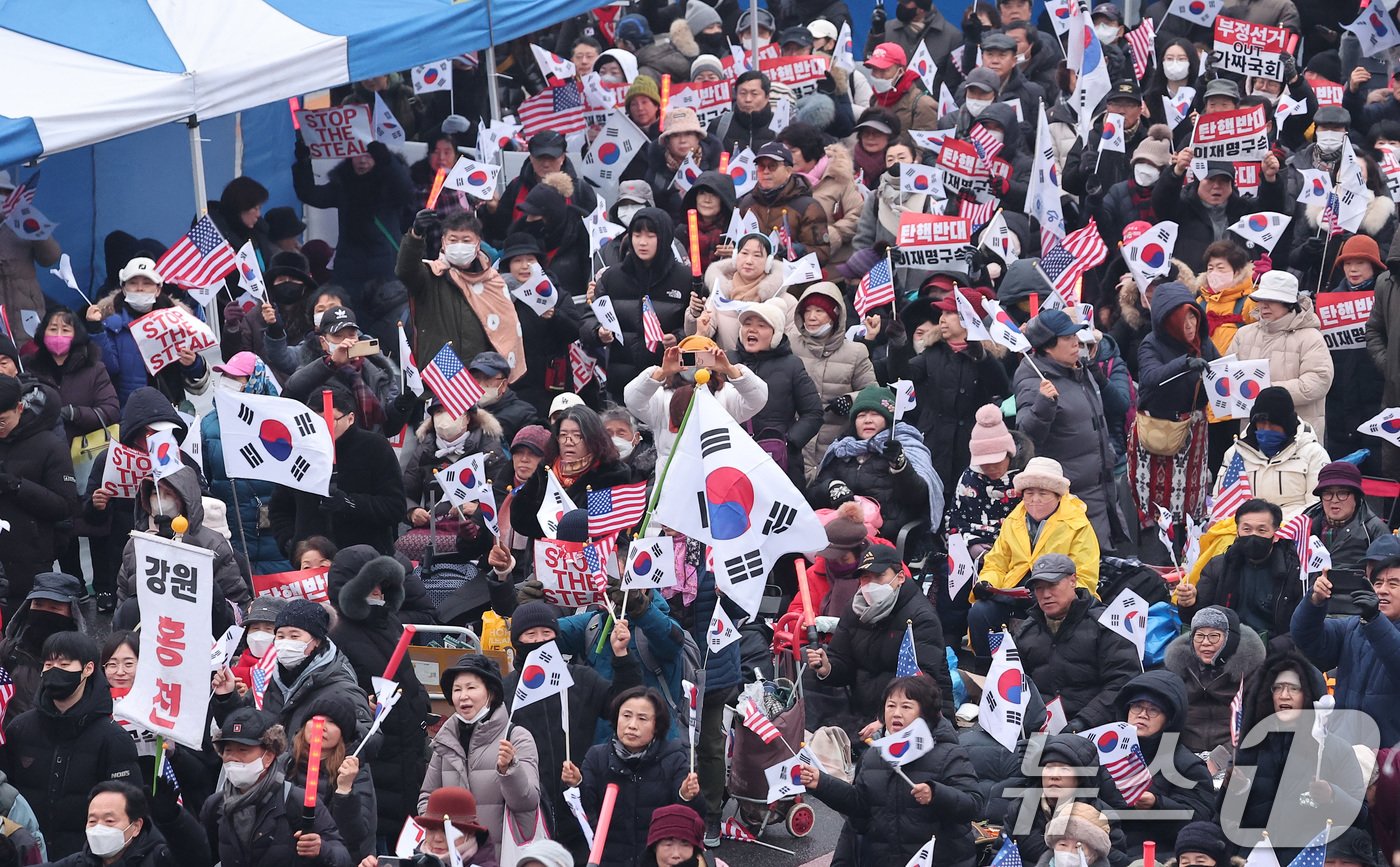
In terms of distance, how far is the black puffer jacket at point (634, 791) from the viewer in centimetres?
948

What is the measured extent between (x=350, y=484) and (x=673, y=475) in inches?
94.0

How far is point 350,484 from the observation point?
11.7 m

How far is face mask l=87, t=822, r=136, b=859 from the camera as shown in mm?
8914

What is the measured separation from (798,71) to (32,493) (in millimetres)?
6930

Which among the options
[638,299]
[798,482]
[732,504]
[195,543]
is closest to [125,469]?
[195,543]

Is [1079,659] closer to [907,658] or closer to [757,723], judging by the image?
[907,658]

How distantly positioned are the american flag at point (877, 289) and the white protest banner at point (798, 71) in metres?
3.61

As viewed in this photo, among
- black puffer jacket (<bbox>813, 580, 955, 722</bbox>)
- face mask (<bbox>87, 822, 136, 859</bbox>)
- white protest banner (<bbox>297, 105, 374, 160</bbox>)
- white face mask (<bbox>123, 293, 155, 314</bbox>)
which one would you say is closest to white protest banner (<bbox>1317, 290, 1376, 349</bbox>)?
black puffer jacket (<bbox>813, 580, 955, 722</bbox>)

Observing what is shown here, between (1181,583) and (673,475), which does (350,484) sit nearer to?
(673,475)

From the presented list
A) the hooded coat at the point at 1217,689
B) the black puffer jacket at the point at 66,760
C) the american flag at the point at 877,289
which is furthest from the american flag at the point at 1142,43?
the black puffer jacket at the point at 66,760

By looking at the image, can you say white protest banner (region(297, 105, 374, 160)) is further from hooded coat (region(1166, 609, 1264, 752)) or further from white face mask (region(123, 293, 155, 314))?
hooded coat (region(1166, 609, 1264, 752))

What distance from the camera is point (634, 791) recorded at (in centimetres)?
950

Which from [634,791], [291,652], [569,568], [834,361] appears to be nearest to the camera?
[634,791]

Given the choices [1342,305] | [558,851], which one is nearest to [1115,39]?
[1342,305]
